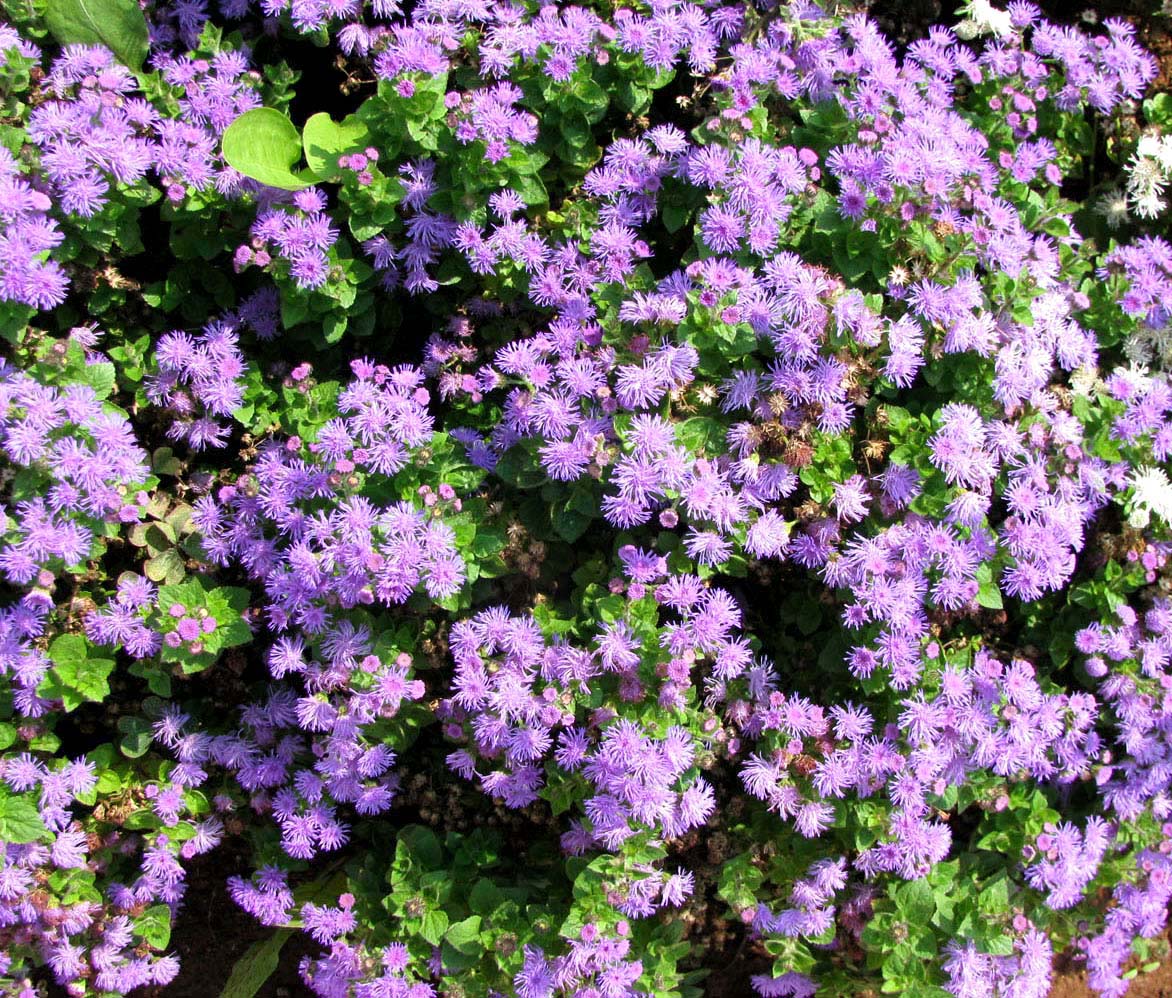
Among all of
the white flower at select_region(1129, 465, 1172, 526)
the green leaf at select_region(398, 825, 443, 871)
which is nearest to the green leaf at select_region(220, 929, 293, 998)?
the green leaf at select_region(398, 825, 443, 871)

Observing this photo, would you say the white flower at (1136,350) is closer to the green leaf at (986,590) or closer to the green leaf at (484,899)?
the green leaf at (986,590)

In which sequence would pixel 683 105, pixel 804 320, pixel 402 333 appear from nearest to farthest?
pixel 804 320, pixel 683 105, pixel 402 333

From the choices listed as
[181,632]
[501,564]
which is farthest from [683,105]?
[181,632]

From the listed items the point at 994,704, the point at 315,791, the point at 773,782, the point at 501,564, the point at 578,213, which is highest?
the point at 578,213

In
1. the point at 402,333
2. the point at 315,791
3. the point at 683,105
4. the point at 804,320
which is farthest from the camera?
the point at 402,333

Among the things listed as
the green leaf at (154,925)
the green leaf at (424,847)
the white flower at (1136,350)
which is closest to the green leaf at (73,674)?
the green leaf at (154,925)

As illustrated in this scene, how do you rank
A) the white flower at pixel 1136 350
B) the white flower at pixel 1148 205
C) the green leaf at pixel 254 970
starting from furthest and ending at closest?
the white flower at pixel 1148 205
the white flower at pixel 1136 350
the green leaf at pixel 254 970

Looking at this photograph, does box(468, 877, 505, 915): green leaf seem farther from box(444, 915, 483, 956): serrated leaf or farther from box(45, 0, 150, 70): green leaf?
box(45, 0, 150, 70): green leaf

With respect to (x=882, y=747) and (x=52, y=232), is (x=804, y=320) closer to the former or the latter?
(x=882, y=747)
